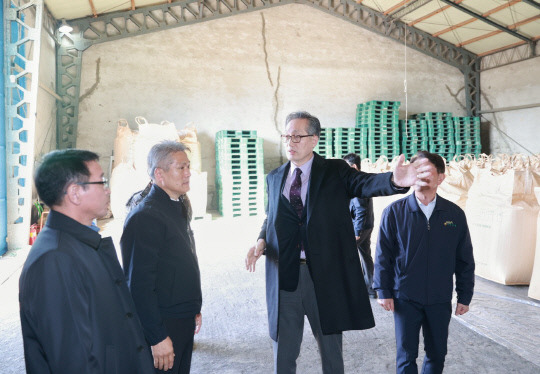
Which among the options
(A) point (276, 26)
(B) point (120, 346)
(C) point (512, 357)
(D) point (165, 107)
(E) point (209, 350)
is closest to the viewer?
(B) point (120, 346)

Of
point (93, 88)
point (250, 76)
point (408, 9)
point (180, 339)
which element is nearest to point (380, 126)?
point (408, 9)

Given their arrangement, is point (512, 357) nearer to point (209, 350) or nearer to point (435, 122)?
point (209, 350)

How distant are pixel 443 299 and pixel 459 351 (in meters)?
1.29

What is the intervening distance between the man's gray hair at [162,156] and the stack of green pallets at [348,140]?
10.7 m

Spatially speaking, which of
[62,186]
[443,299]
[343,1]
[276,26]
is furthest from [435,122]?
[62,186]

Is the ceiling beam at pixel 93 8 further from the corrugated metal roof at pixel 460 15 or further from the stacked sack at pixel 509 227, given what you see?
the stacked sack at pixel 509 227

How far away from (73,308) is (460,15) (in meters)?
14.2

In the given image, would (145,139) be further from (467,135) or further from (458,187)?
(467,135)

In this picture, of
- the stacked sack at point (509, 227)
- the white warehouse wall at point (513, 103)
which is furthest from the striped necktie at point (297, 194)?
the white warehouse wall at point (513, 103)

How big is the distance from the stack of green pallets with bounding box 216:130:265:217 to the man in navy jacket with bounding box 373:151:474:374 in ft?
28.2

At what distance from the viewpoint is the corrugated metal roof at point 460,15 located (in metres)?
10.6

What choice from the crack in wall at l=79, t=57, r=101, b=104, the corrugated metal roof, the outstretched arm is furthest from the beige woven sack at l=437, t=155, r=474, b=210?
the crack in wall at l=79, t=57, r=101, b=104

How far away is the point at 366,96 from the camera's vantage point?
538 inches

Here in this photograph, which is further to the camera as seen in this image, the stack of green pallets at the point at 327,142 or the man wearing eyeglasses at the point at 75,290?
the stack of green pallets at the point at 327,142
